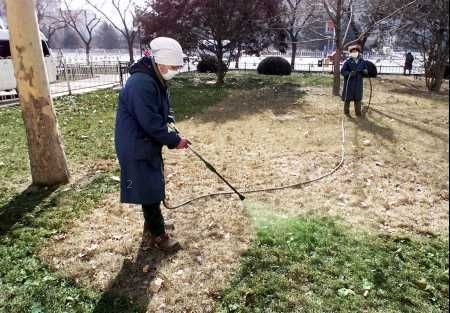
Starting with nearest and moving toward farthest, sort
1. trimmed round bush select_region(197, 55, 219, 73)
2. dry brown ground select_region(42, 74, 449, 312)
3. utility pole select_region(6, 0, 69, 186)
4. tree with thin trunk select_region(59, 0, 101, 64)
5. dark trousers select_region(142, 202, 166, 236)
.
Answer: dry brown ground select_region(42, 74, 449, 312) < dark trousers select_region(142, 202, 166, 236) < utility pole select_region(6, 0, 69, 186) < trimmed round bush select_region(197, 55, 219, 73) < tree with thin trunk select_region(59, 0, 101, 64)

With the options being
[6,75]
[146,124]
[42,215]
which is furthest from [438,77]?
[6,75]

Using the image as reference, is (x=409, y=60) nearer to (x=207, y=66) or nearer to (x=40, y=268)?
(x=207, y=66)

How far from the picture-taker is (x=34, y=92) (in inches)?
193

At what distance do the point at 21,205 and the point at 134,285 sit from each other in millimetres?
2206

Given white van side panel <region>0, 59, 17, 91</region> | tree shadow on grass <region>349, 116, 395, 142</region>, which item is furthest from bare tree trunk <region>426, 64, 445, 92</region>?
white van side panel <region>0, 59, 17, 91</region>

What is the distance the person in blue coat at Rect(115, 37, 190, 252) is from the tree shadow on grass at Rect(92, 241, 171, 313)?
0.55 m

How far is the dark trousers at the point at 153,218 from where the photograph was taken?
11.8 feet

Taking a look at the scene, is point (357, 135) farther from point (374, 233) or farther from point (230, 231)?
point (230, 231)

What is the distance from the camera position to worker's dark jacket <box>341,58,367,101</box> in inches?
336

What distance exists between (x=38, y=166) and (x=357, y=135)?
17.5ft

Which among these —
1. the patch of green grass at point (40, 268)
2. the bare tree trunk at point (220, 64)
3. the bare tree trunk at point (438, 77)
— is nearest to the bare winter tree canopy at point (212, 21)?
the bare tree trunk at point (220, 64)

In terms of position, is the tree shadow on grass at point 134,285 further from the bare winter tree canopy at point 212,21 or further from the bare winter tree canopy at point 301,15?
the bare winter tree canopy at point 212,21

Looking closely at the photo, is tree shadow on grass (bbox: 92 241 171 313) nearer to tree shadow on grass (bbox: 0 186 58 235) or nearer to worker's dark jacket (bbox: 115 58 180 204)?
worker's dark jacket (bbox: 115 58 180 204)

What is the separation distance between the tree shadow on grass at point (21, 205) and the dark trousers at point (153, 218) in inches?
62.5
